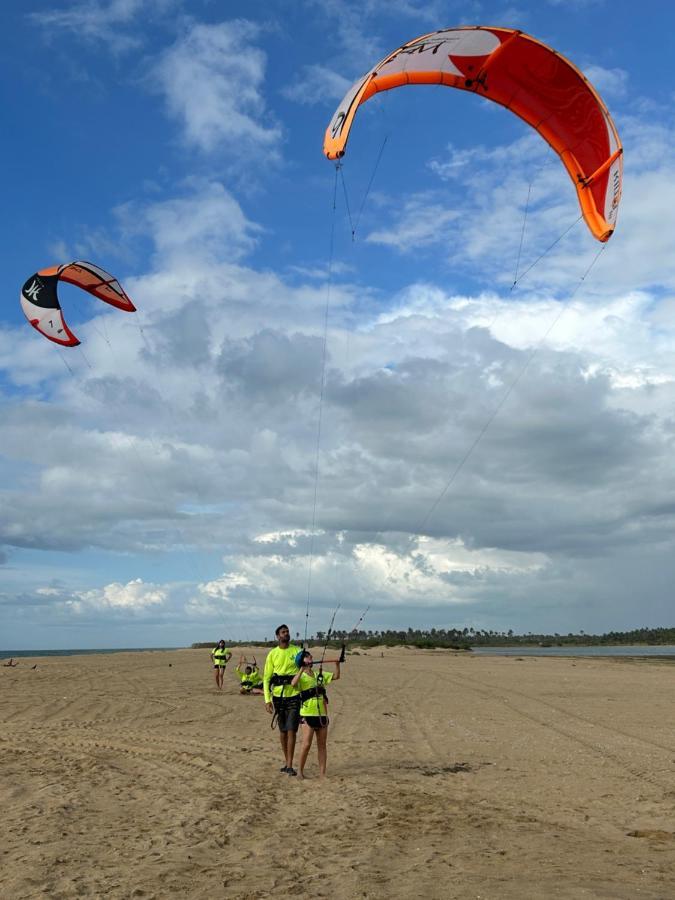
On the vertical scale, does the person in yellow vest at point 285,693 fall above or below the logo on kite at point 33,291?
below

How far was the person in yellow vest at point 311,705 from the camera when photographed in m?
8.76

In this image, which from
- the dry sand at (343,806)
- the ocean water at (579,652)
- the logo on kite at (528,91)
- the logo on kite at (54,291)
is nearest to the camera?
the dry sand at (343,806)

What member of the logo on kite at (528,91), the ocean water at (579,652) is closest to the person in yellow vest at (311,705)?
the logo on kite at (528,91)

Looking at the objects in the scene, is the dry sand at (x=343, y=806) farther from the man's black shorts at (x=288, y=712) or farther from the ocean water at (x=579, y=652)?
the ocean water at (x=579, y=652)

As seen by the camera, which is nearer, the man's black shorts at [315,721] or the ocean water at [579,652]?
the man's black shorts at [315,721]

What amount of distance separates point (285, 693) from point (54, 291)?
1476cm

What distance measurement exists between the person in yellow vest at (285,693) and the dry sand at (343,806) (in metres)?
0.41

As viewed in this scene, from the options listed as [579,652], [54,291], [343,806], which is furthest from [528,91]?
[579,652]

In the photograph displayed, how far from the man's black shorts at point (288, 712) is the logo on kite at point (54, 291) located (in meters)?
14.2

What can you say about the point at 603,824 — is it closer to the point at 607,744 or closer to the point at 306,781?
the point at 306,781

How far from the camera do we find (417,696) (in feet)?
61.9

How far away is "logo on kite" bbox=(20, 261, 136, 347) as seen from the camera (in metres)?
20.0

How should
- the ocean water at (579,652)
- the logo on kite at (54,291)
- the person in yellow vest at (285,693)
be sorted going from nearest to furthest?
the person in yellow vest at (285,693) < the logo on kite at (54,291) < the ocean water at (579,652)

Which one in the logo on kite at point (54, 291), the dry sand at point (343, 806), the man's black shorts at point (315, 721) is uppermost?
the logo on kite at point (54, 291)
